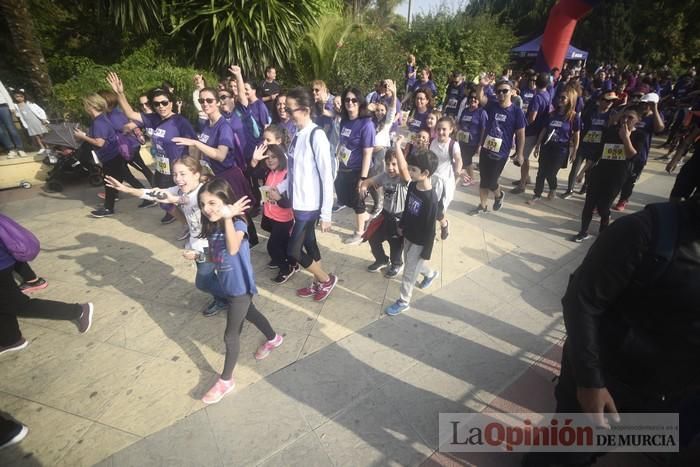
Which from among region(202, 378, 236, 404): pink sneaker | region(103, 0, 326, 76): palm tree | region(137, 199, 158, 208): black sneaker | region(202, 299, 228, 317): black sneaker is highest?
region(103, 0, 326, 76): palm tree

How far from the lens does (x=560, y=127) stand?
5.69 m

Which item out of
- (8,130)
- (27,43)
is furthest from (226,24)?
(8,130)

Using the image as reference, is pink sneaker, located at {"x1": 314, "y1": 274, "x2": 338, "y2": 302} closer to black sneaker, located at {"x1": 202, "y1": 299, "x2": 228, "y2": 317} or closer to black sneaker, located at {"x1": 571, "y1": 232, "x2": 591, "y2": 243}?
black sneaker, located at {"x1": 202, "y1": 299, "x2": 228, "y2": 317}

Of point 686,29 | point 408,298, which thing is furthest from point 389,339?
point 686,29

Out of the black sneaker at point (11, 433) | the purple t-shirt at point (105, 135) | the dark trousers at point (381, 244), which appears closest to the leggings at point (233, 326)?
the black sneaker at point (11, 433)

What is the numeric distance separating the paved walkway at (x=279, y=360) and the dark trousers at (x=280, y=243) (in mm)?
299

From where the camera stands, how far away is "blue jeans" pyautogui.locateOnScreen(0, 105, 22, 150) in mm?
6843

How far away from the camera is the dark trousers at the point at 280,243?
378 centimetres

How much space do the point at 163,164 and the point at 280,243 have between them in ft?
7.43

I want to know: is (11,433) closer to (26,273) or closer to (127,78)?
(26,273)

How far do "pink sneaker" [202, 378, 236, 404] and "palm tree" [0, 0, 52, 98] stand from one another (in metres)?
8.73

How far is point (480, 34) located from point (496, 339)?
16.5 metres

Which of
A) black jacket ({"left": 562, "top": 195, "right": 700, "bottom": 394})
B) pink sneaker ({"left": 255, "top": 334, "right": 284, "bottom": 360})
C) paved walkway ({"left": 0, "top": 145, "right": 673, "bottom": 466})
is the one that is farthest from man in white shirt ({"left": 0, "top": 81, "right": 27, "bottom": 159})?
black jacket ({"left": 562, "top": 195, "right": 700, "bottom": 394})

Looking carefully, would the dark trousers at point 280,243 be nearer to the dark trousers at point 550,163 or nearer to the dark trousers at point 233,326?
the dark trousers at point 233,326
